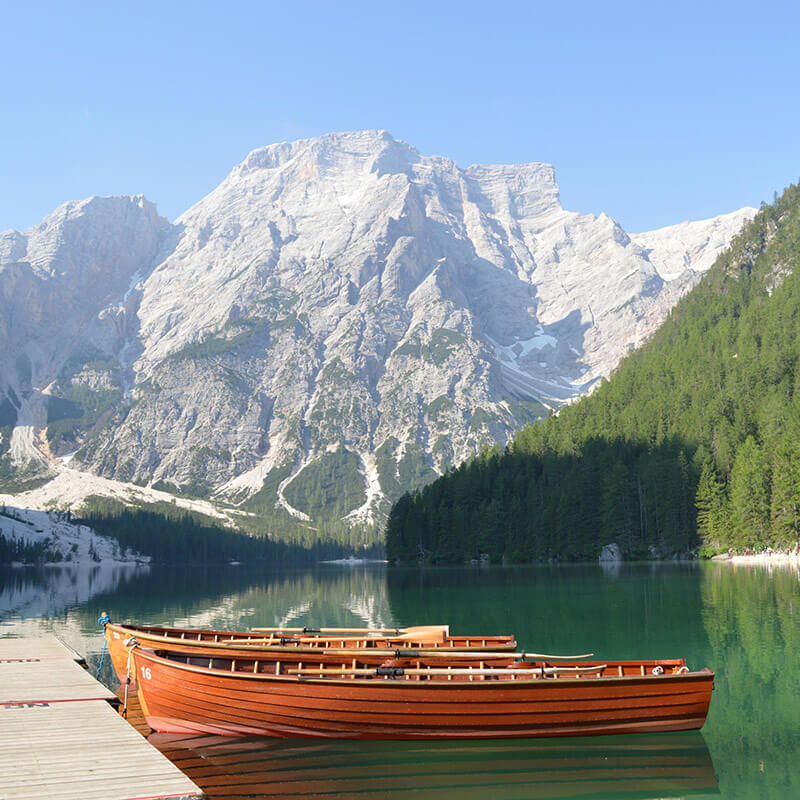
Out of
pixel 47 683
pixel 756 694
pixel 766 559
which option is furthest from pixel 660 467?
pixel 47 683

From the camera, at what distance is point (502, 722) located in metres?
26.0

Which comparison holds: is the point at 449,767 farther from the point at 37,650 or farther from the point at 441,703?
the point at 37,650

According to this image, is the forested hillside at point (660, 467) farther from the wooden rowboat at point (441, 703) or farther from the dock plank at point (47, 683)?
the dock plank at point (47, 683)

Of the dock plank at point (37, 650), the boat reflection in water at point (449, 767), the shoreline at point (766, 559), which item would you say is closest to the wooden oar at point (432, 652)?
the boat reflection in water at point (449, 767)

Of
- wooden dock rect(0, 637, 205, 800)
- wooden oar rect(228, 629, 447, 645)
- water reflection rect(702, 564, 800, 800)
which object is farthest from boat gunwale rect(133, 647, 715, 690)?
wooden oar rect(228, 629, 447, 645)

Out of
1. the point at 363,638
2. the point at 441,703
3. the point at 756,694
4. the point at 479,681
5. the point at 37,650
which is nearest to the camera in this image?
the point at 441,703

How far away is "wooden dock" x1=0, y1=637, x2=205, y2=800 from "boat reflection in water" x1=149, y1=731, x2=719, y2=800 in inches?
109

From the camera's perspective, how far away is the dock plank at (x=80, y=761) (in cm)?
1677

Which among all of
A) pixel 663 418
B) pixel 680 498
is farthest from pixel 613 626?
pixel 663 418

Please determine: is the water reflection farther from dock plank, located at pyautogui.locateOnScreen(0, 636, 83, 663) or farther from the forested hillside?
the forested hillside

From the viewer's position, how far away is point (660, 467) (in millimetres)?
145000

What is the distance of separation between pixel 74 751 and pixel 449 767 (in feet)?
35.2

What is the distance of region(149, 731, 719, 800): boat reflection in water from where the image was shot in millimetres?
21484

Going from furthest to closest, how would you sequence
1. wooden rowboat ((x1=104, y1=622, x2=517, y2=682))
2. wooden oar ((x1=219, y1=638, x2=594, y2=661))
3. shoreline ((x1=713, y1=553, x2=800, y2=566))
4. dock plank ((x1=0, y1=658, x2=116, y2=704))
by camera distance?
1. shoreline ((x1=713, y1=553, x2=800, y2=566))
2. wooden rowboat ((x1=104, y1=622, x2=517, y2=682))
3. wooden oar ((x1=219, y1=638, x2=594, y2=661))
4. dock plank ((x1=0, y1=658, x2=116, y2=704))
